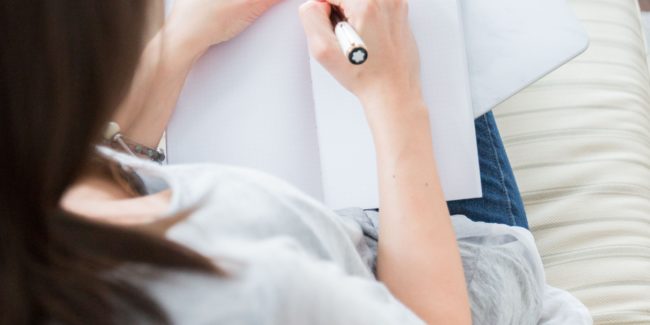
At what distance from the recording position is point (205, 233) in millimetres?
479

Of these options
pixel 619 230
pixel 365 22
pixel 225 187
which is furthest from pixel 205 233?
pixel 619 230

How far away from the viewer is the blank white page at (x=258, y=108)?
0.78 m

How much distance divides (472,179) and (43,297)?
1.39 ft

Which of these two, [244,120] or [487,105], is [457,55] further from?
[244,120]

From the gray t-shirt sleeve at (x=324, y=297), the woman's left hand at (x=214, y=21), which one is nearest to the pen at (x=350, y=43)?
the woman's left hand at (x=214, y=21)

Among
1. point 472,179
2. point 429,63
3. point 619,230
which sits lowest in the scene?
point 619,230

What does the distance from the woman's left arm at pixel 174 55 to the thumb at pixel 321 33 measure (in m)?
0.07

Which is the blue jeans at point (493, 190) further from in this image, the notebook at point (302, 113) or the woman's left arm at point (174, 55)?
the woman's left arm at point (174, 55)

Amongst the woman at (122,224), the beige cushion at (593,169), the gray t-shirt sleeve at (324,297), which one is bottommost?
the beige cushion at (593,169)

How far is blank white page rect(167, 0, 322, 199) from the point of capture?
0.78 metres

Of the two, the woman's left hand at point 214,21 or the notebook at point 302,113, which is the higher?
the woman's left hand at point 214,21

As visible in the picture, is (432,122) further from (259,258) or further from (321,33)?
(259,258)

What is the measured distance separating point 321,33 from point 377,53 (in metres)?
0.06

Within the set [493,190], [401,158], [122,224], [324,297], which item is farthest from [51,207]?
[493,190]
